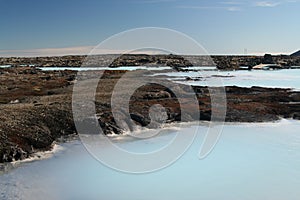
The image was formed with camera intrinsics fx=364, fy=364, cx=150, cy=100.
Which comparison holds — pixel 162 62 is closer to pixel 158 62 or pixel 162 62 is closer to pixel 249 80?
pixel 158 62

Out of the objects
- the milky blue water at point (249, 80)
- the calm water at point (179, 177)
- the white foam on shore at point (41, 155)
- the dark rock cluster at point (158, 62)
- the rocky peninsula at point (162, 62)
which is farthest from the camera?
the rocky peninsula at point (162, 62)

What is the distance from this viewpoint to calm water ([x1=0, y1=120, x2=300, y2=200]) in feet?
40.6

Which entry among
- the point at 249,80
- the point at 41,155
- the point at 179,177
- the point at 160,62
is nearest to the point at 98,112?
the point at 41,155

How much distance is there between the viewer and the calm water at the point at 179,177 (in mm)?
12375

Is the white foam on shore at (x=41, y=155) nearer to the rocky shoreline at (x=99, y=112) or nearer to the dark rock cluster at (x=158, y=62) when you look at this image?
the rocky shoreline at (x=99, y=112)

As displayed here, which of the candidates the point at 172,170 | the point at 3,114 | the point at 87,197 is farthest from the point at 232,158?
the point at 3,114

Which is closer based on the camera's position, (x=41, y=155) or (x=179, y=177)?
(x=179, y=177)

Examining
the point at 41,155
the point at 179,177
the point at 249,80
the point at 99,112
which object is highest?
the point at 249,80

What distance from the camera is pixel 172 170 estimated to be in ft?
49.8

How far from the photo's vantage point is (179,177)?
14219mm

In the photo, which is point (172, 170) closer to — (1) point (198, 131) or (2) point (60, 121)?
(1) point (198, 131)

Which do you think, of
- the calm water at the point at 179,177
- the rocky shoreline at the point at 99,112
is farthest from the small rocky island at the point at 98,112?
the calm water at the point at 179,177

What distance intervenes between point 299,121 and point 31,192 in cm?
1968

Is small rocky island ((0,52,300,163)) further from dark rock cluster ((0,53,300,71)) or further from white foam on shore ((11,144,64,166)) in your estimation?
dark rock cluster ((0,53,300,71))
